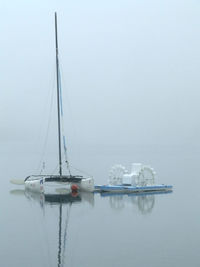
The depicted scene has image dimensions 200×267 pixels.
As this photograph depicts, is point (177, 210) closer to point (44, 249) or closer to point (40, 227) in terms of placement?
point (40, 227)

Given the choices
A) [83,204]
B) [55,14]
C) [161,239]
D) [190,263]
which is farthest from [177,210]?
[55,14]

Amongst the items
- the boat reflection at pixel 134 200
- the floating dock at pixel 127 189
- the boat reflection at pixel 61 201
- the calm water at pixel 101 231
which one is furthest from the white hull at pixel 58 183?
the boat reflection at pixel 134 200

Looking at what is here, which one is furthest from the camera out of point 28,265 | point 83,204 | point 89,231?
point 83,204

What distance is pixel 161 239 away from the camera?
1220 inches

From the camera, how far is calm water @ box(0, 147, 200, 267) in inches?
1050

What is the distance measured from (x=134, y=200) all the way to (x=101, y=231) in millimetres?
13866

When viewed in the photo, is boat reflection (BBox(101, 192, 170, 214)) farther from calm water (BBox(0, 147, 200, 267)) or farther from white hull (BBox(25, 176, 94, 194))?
white hull (BBox(25, 176, 94, 194))

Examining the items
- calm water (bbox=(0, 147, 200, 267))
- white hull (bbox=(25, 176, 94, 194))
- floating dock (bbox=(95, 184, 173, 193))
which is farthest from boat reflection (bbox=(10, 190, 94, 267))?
floating dock (bbox=(95, 184, 173, 193))

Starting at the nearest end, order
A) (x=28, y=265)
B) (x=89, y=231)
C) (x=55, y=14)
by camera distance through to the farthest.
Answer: (x=28, y=265), (x=89, y=231), (x=55, y=14)

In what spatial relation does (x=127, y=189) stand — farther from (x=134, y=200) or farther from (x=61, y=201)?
(x=61, y=201)

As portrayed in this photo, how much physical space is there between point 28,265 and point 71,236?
7.41 meters

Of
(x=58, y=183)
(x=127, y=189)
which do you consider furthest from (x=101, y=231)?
(x=58, y=183)

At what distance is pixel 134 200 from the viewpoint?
4741 centimetres

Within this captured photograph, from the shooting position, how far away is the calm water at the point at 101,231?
26.7 metres
